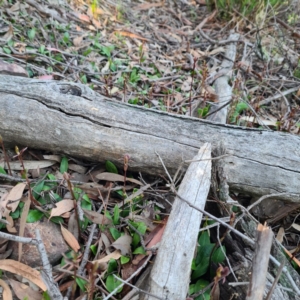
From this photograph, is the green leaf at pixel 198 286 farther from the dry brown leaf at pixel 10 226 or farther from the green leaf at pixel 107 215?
the dry brown leaf at pixel 10 226

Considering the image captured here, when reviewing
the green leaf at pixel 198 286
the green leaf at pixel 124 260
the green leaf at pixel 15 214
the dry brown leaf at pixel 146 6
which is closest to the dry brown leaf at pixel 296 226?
the green leaf at pixel 198 286

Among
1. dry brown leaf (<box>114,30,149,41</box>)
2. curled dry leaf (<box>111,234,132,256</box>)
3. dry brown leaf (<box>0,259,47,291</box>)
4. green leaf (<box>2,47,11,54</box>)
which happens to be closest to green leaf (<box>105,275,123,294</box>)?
curled dry leaf (<box>111,234,132,256</box>)

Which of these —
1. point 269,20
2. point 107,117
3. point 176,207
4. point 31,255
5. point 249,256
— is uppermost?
point 269,20

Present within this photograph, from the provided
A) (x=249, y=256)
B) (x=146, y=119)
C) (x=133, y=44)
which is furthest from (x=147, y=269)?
(x=133, y=44)

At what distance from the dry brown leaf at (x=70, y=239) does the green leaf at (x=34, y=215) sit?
0.42ft

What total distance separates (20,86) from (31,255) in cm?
93

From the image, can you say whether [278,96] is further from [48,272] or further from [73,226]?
[48,272]

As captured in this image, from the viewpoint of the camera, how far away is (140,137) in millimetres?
1849

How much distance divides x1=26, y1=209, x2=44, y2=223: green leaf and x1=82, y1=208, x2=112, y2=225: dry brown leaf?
207 mm

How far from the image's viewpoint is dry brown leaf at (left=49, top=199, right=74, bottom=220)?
→ 65.0 inches

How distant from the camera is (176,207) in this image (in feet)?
5.00

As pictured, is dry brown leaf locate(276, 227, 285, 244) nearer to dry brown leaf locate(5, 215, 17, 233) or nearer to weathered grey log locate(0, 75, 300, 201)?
weathered grey log locate(0, 75, 300, 201)

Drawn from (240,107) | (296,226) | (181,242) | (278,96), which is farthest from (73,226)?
(278,96)

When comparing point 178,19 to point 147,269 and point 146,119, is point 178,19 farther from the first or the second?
point 147,269
